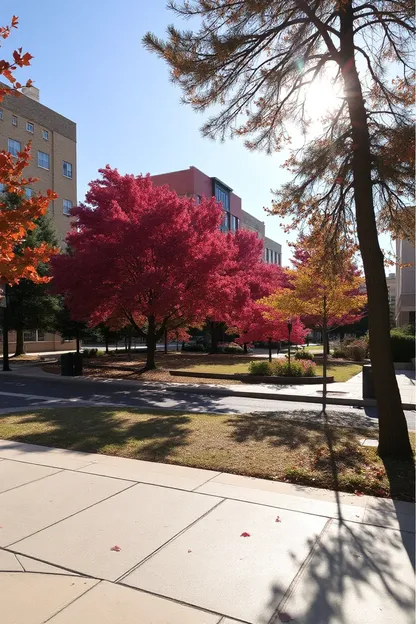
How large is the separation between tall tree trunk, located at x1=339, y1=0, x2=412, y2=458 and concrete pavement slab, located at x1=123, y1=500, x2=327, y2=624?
262cm

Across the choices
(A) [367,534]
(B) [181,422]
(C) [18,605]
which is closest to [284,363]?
(B) [181,422]

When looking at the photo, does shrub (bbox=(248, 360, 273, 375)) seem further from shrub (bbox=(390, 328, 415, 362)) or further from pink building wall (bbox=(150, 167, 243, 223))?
pink building wall (bbox=(150, 167, 243, 223))

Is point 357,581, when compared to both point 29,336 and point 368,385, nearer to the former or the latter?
point 368,385

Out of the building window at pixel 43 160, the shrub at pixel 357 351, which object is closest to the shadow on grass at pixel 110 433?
the shrub at pixel 357 351

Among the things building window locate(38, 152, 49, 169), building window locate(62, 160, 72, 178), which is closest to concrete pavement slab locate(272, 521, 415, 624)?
Result: building window locate(38, 152, 49, 169)

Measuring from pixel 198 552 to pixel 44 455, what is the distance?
3.88 meters

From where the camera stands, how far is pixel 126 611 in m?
2.96

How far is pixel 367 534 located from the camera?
410cm

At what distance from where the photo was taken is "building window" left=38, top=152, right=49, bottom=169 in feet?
134

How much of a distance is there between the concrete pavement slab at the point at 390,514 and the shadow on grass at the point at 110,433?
2.88 metres

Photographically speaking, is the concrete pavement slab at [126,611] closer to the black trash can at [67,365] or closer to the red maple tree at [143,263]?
the red maple tree at [143,263]

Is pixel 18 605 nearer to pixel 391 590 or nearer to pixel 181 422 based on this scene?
pixel 391 590

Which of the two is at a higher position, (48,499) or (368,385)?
(368,385)

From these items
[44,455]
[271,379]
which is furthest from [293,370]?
[44,455]
